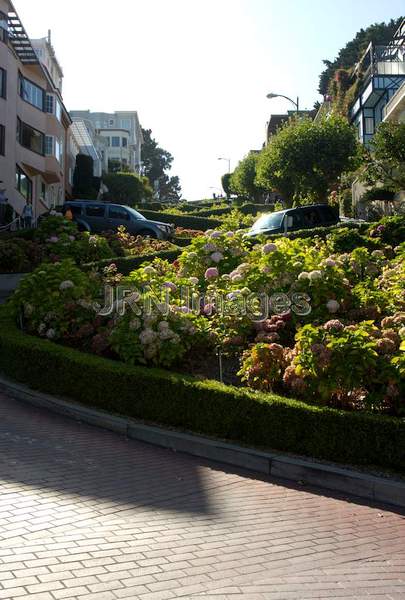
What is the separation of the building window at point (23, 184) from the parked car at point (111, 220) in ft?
30.2

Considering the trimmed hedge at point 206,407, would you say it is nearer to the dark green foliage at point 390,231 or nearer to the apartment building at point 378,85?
the dark green foliage at point 390,231

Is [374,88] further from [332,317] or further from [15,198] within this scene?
[332,317]

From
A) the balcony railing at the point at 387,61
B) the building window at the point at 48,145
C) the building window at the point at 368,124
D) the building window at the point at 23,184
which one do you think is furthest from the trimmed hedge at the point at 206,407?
the building window at the point at 368,124

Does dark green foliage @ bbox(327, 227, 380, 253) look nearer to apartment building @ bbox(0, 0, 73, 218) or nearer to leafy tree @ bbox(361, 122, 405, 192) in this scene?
leafy tree @ bbox(361, 122, 405, 192)

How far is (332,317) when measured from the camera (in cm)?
998

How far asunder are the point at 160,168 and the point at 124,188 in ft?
228

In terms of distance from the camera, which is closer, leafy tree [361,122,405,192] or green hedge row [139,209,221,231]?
leafy tree [361,122,405,192]

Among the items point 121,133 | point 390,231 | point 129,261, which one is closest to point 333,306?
point 390,231

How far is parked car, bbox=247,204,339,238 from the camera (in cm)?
2341

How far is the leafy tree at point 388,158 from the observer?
90.4 ft

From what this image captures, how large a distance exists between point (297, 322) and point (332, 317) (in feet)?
1.55

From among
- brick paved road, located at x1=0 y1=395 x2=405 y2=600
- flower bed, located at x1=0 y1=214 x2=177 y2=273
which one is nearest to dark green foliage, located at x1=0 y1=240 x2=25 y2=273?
flower bed, located at x1=0 y1=214 x2=177 y2=273

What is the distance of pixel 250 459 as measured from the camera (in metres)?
7.40

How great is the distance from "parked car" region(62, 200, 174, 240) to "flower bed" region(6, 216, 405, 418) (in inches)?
587
